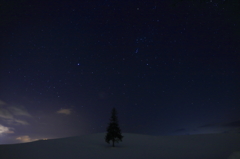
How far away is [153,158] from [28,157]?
15.1m

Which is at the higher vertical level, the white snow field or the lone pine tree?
the lone pine tree

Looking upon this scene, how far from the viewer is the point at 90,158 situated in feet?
65.0

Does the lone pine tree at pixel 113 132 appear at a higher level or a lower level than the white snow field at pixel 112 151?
higher

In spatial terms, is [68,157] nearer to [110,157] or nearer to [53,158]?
[53,158]

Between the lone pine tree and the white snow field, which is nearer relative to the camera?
the white snow field

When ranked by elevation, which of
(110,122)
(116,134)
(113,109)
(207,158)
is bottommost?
(207,158)

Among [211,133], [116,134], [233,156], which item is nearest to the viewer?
[233,156]

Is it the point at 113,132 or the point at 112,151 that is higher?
the point at 113,132

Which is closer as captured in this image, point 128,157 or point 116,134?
point 128,157

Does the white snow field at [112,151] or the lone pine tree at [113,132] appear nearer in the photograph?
the white snow field at [112,151]

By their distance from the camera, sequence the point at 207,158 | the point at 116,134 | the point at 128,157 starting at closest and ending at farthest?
the point at 207,158
the point at 128,157
the point at 116,134

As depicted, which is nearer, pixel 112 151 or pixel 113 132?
pixel 112 151

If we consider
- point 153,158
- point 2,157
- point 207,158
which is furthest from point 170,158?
point 2,157

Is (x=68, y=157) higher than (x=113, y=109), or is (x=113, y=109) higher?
(x=113, y=109)
